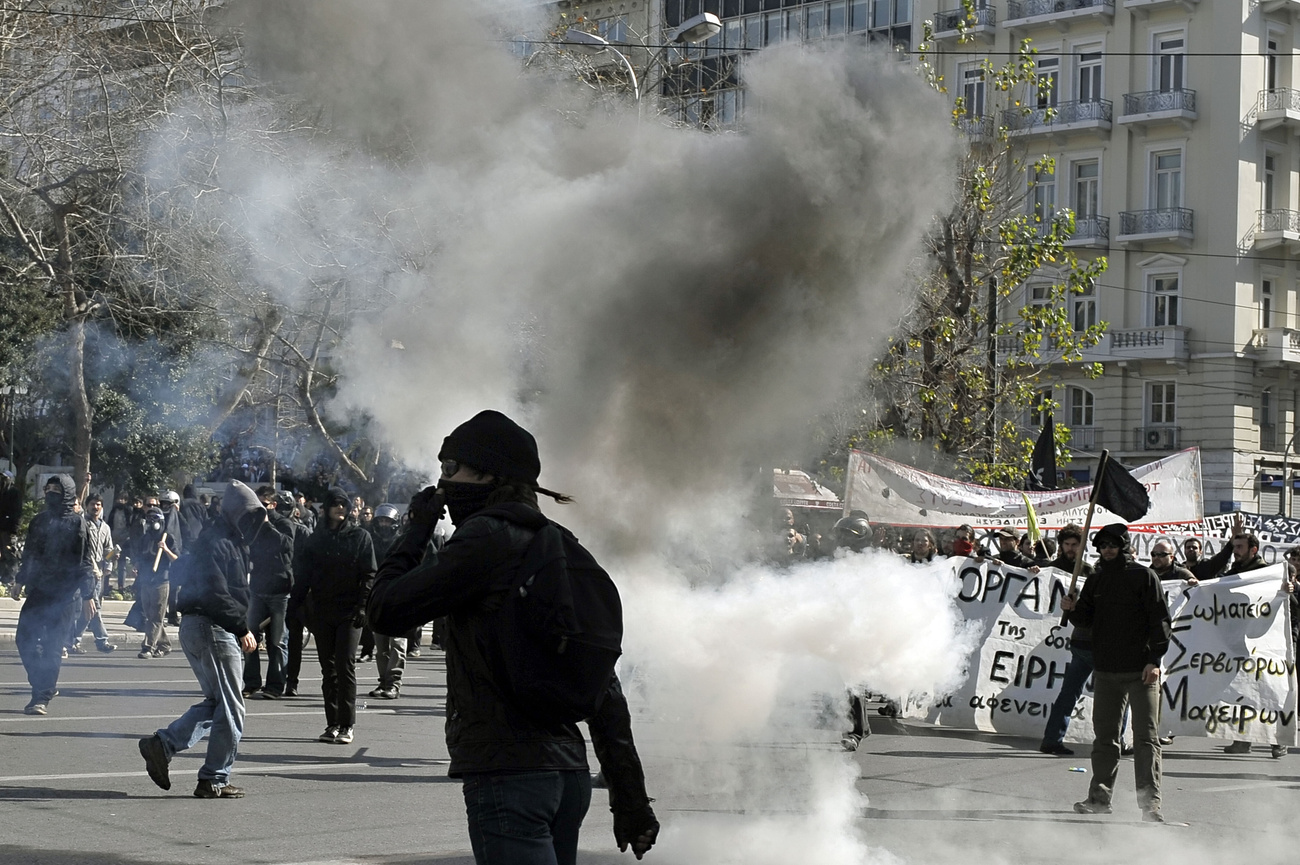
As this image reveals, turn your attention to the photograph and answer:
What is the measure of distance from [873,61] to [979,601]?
6.68 m

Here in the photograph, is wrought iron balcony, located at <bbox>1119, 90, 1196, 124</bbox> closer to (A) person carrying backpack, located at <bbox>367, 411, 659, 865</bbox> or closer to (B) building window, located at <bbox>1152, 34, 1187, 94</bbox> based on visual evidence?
(B) building window, located at <bbox>1152, 34, 1187, 94</bbox>

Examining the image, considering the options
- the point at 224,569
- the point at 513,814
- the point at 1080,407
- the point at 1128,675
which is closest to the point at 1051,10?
the point at 1080,407

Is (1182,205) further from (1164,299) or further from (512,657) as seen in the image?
(512,657)

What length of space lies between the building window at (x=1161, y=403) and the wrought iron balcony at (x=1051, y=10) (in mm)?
10677

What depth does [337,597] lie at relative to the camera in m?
10.8

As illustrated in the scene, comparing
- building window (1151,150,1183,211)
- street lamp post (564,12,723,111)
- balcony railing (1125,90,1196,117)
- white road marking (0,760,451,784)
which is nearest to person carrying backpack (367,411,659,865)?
street lamp post (564,12,723,111)

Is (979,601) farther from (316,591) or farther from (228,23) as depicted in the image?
(228,23)

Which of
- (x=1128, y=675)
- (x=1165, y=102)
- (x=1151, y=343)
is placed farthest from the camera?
(x=1151, y=343)

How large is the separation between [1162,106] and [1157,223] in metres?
3.24

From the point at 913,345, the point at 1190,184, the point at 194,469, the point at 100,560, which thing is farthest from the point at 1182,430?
the point at 100,560

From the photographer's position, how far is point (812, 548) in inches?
381

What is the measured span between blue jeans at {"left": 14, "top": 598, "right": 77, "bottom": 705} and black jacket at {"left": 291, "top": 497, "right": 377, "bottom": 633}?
1753 mm

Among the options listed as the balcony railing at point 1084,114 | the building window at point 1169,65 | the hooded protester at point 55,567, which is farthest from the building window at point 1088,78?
the hooded protester at point 55,567

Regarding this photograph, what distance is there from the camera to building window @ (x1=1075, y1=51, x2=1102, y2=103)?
43.4 m
